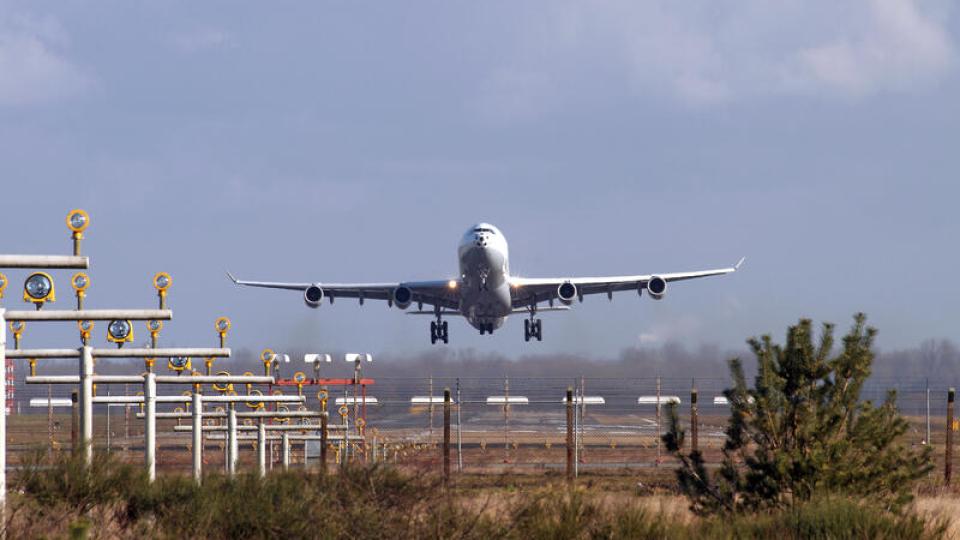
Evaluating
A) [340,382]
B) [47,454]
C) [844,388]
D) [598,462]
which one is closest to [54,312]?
[47,454]

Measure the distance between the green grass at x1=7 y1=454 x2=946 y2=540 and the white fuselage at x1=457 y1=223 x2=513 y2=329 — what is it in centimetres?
4021

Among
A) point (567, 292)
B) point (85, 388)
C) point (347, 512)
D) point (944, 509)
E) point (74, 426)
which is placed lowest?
point (944, 509)

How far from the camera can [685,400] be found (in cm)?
9656

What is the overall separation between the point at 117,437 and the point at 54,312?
5110 centimetres

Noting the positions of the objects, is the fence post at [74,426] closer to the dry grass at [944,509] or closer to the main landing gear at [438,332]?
the dry grass at [944,509]

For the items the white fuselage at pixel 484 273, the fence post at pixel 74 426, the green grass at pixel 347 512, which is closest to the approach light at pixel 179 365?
the fence post at pixel 74 426

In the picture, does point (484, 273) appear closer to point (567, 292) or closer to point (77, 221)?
point (567, 292)

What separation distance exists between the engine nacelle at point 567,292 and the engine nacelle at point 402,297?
6.78m

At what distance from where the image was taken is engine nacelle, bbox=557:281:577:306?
60.9m

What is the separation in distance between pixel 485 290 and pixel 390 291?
368 inches

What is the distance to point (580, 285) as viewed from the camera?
68.4 meters

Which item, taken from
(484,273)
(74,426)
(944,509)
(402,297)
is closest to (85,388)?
(74,426)

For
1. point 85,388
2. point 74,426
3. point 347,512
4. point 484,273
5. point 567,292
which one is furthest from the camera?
point 567,292

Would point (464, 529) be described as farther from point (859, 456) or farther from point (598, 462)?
point (598, 462)
